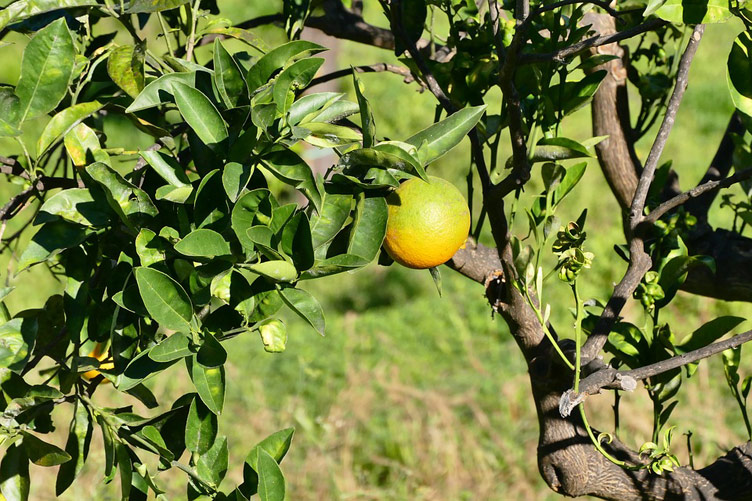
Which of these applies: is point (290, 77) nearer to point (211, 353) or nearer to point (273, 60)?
point (273, 60)

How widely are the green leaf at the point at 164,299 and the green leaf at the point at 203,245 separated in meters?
0.04

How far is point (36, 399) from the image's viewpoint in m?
0.67

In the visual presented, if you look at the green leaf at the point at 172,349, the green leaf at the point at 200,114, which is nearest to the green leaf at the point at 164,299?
the green leaf at the point at 172,349

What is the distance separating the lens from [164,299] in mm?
579

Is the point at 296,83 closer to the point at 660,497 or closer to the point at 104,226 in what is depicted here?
the point at 104,226

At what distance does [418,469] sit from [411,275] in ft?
3.44

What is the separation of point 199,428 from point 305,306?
172 millimetres

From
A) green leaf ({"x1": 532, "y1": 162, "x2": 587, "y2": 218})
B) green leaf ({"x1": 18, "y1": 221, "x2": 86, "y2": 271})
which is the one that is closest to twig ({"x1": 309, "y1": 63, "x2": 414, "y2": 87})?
green leaf ({"x1": 532, "y1": 162, "x2": 587, "y2": 218})

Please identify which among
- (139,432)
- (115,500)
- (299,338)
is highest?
(139,432)

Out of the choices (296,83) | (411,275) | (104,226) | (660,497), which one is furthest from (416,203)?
(411,275)

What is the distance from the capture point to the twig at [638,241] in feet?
2.26

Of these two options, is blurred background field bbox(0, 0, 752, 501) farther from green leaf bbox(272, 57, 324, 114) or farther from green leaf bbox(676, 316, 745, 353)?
green leaf bbox(272, 57, 324, 114)

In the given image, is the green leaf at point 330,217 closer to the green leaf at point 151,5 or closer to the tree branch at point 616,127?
the green leaf at point 151,5

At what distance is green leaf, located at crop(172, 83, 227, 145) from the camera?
1.91 feet
